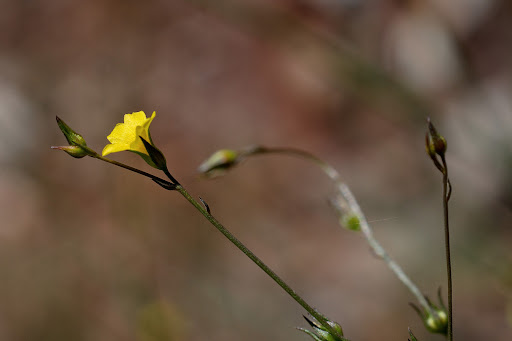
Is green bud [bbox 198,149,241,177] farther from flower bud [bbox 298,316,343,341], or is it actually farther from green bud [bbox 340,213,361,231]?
flower bud [bbox 298,316,343,341]

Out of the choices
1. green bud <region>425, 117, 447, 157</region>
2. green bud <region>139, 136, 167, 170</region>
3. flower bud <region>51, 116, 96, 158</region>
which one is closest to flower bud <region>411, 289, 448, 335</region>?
→ green bud <region>425, 117, 447, 157</region>

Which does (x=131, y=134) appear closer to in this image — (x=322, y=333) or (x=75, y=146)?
(x=75, y=146)

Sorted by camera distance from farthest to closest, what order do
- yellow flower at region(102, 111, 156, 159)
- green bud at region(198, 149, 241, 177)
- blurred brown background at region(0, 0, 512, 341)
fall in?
blurred brown background at region(0, 0, 512, 341), green bud at region(198, 149, 241, 177), yellow flower at region(102, 111, 156, 159)

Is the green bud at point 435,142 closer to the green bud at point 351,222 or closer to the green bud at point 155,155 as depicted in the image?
the green bud at point 351,222

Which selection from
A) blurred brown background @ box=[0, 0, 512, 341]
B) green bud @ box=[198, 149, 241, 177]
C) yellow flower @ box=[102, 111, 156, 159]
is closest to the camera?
yellow flower @ box=[102, 111, 156, 159]

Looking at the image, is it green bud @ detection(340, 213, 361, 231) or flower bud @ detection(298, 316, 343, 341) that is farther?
green bud @ detection(340, 213, 361, 231)

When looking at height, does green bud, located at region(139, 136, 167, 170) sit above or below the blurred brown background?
below
